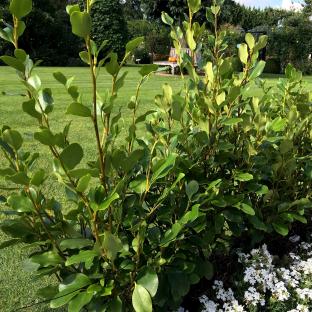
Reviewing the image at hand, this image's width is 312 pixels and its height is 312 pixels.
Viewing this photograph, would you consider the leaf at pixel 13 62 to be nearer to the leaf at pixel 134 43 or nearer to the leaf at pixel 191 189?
the leaf at pixel 134 43

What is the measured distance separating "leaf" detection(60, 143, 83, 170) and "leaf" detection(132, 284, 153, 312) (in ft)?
1.50

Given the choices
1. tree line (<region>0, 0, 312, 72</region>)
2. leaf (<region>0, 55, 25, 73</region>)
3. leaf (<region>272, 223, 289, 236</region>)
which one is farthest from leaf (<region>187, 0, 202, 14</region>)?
tree line (<region>0, 0, 312, 72</region>)

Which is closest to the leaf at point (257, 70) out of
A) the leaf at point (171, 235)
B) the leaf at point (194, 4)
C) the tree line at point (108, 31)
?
the leaf at point (194, 4)

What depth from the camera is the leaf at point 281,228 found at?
83.6 inches

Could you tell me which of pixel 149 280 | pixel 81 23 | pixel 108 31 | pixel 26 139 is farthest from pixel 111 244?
pixel 108 31

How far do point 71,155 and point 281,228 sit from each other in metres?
1.15

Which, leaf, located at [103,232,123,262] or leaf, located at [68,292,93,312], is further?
leaf, located at [68,292,93,312]

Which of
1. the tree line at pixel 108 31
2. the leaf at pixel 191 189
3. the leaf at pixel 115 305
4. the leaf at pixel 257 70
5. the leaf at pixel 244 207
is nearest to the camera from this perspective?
the leaf at pixel 115 305

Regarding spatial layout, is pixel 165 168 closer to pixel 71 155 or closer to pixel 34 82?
pixel 71 155

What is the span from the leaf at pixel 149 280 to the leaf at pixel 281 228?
0.78m

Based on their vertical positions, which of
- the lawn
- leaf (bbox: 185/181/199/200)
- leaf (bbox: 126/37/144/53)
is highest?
leaf (bbox: 126/37/144/53)

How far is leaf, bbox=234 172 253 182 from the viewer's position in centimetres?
195

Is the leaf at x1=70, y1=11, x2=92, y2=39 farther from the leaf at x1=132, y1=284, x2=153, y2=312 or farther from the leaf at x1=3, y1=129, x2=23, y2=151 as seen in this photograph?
the leaf at x1=132, y1=284, x2=153, y2=312

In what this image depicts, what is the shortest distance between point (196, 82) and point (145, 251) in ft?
2.70
